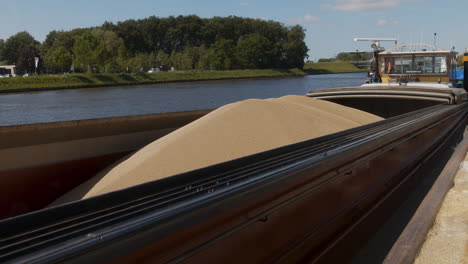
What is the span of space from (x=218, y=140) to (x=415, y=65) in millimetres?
9564

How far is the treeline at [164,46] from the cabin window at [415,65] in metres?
46.0

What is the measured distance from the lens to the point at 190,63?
7181cm

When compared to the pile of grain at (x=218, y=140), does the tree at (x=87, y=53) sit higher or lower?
higher

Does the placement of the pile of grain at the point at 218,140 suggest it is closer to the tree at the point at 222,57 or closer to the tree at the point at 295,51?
the tree at the point at 222,57

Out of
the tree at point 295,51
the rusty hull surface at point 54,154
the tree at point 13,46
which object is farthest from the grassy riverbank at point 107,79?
the rusty hull surface at point 54,154

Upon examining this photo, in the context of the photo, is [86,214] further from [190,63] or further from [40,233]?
[190,63]

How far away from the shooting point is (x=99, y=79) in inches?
1939

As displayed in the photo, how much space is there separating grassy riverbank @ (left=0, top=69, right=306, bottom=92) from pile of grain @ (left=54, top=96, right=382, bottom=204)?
4072 cm

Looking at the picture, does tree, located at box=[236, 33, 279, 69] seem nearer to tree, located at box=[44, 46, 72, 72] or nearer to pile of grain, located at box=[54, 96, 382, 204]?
tree, located at box=[44, 46, 72, 72]

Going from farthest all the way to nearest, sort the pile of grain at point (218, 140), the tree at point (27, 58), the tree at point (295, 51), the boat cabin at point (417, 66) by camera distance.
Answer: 1. the tree at point (295, 51)
2. the tree at point (27, 58)
3. the boat cabin at point (417, 66)
4. the pile of grain at point (218, 140)

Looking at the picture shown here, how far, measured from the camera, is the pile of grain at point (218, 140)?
11.2ft

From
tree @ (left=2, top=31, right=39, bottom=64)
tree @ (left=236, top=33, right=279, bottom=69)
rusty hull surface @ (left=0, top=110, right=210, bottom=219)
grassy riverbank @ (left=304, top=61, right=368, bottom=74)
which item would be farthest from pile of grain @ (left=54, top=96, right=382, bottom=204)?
tree @ (left=2, top=31, right=39, bottom=64)

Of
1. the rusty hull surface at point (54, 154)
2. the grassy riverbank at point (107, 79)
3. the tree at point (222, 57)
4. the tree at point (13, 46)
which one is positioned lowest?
the rusty hull surface at point (54, 154)

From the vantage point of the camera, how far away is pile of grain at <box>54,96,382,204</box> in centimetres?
341
